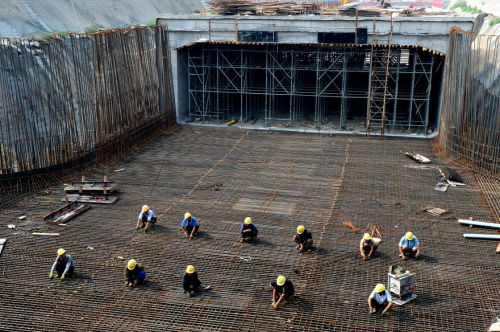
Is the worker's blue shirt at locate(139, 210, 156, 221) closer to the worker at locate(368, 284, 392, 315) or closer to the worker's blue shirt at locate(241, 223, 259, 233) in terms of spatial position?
the worker's blue shirt at locate(241, 223, 259, 233)

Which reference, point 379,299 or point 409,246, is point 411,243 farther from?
point 379,299

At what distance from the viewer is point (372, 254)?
1278cm

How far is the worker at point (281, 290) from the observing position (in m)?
10.6

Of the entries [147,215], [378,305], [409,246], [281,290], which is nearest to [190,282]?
[281,290]

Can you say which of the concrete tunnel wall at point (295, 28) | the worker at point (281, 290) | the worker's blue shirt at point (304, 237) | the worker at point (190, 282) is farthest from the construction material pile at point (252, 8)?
the worker at point (281, 290)

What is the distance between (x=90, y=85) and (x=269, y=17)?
10153mm

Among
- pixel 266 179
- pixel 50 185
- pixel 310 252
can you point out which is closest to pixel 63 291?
pixel 310 252

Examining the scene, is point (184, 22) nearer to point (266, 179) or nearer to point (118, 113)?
point (118, 113)

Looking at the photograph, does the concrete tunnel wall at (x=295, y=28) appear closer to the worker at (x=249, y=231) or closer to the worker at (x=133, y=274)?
the worker at (x=249, y=231)

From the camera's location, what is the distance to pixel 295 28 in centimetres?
2527

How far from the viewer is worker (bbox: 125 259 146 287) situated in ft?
36.9

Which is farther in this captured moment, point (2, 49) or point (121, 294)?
point (2, 49)

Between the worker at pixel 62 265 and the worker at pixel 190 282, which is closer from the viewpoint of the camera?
the worker at pixel 190 282

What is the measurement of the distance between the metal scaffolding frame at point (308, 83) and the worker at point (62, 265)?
50.6ft
